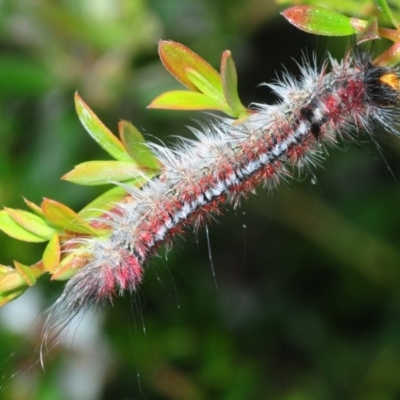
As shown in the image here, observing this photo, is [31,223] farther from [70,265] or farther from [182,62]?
[182,62]

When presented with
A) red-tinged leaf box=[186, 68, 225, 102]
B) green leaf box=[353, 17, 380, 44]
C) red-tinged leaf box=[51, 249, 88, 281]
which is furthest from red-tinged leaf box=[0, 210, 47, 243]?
green leaf box=[353, 17, 380, 44]

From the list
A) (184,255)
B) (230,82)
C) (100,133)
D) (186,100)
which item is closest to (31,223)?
(100,133)

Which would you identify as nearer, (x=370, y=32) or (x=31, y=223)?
(x=370, y=32)

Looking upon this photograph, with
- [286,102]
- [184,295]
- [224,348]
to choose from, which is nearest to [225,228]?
[184,295]

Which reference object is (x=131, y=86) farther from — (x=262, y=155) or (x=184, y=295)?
(x=262, y=155)

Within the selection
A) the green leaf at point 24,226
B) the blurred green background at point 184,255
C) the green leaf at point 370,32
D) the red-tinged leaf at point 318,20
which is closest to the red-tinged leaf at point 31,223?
the green leaf at point 24,226
